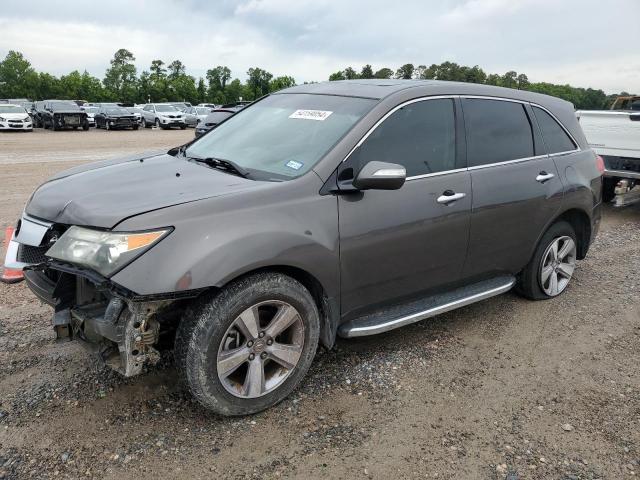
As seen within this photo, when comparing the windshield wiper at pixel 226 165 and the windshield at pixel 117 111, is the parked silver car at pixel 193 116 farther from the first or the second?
the windshield wiper at pixel 226 165

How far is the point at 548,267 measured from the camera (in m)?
4.68

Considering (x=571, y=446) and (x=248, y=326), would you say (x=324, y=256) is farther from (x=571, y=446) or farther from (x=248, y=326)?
(x=571, y=446)

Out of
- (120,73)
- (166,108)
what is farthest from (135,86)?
(166,108)

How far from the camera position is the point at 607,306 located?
4.72 m

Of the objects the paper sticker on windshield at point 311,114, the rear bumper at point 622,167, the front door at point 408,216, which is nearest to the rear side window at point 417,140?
the front door at point 408,216

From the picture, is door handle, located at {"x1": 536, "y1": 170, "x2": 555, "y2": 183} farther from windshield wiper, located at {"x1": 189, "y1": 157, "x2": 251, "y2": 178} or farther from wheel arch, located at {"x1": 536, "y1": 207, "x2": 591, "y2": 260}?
windshield wiper, located at {"x1": 189, "y1": 157, "x2": 251, "y2": 178}

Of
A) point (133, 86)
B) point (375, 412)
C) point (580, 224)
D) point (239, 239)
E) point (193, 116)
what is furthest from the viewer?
point (133, 86)

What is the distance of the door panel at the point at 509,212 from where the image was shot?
3.79 metres

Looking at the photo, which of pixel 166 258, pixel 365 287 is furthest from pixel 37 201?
pixel 365 287

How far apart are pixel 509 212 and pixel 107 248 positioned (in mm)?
2831

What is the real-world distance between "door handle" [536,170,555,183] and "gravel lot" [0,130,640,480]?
1.15 m

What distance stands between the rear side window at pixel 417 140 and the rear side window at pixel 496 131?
0.61 feet

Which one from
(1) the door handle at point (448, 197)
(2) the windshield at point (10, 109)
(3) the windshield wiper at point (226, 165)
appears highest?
(2) the windshield at point (10, 109)

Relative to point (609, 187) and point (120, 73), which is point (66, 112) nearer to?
point (609, 187)
